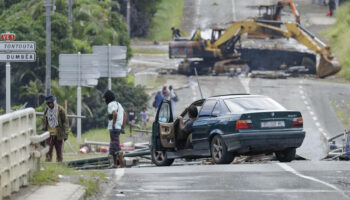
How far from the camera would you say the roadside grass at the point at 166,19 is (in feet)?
245

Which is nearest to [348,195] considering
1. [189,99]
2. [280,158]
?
[280,158]

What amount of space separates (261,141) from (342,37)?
48.7 meters

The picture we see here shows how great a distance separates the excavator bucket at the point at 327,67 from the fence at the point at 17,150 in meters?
37.4

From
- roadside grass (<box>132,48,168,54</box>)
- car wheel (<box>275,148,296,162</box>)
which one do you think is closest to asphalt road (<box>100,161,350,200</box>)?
car wheel (<box>275,148,296,162</box>)

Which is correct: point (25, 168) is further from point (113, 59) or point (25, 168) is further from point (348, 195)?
point (113, 59)

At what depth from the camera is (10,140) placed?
35.9 ft

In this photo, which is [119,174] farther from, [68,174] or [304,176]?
[304,176]

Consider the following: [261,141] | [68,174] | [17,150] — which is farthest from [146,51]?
[17,150]

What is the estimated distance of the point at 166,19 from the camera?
3120 inches

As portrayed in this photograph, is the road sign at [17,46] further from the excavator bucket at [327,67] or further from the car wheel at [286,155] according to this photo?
the excavator bucket at [327,67]

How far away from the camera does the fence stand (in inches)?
418

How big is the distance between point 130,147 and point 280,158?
1119 cm

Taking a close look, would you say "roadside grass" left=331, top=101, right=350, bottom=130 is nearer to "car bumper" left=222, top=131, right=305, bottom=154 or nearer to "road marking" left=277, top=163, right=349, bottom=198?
"car bumper" left=222, top=131, right=305, bottom=154

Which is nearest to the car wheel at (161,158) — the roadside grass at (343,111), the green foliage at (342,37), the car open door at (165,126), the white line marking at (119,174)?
the car open door at (165,126)
